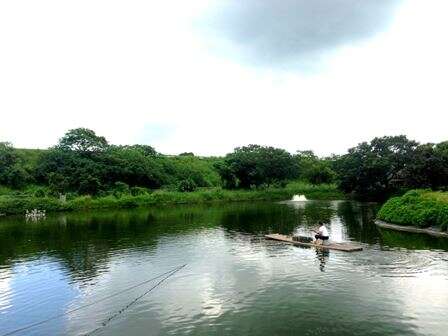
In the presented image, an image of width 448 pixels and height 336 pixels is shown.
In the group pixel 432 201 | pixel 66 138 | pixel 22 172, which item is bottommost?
pixel 432 201

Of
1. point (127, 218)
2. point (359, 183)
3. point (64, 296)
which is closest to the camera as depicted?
point (64, 296)

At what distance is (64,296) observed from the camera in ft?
80.8

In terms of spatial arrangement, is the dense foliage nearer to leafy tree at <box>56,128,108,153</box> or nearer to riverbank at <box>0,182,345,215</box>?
riverbank at <box>0,182,345,215</box>

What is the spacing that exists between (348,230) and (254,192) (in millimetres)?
51274

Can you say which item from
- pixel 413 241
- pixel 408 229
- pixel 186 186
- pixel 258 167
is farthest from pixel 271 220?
pixel 186 186

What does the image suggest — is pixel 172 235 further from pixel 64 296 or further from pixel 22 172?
pixel 22 172

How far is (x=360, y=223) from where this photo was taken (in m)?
50.3

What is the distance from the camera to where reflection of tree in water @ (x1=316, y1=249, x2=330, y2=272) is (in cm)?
2902

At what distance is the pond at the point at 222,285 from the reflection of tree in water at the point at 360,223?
341 mm

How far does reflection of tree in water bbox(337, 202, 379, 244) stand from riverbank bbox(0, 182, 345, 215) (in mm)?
30541

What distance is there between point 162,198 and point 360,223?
151 ft

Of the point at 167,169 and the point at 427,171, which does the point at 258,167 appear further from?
the point at 427,171

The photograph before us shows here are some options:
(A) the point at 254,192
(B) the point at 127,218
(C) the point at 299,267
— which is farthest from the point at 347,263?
(A) the point at 254,192

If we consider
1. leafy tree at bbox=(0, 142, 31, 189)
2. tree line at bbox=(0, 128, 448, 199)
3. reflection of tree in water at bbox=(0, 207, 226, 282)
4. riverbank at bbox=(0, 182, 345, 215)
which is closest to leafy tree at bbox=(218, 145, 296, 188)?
tree line at bbox=(0, 128, 448, 199)
